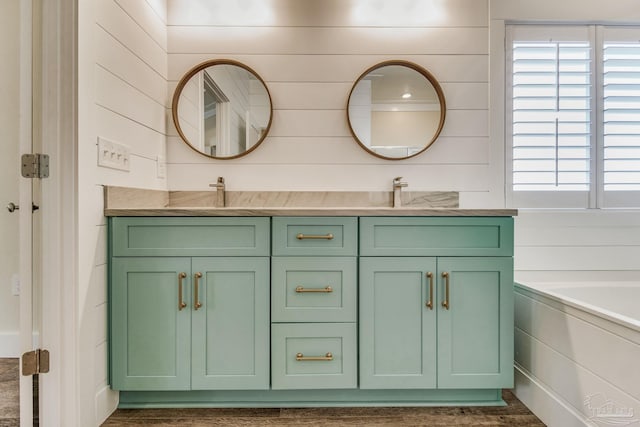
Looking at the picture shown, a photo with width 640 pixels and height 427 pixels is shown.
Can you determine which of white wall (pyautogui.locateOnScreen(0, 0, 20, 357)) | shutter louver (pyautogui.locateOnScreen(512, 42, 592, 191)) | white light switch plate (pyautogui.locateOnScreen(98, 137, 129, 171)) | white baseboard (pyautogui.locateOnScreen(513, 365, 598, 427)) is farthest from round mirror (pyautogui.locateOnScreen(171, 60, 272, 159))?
white baseboard (pyautogui.locateOnScreen(513, 365, 598, 427))

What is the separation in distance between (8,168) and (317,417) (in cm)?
226

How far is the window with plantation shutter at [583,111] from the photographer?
209 cm

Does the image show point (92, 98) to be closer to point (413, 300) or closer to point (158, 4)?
point (158, 4)

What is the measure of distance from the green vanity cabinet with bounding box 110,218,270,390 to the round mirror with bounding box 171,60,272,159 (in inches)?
27.5

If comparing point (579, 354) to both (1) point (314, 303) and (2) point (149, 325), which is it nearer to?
(1) point (314, 303)

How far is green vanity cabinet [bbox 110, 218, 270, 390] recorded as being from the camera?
1536mm

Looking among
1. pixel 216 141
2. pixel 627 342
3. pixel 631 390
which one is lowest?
pixel 631 390

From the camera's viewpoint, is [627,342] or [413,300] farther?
[413,300]

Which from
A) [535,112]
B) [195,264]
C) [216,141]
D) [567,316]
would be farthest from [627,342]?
[216,141]

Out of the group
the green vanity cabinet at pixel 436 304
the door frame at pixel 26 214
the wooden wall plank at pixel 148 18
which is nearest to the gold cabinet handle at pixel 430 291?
the green vanity cabinet at pixel 436 304

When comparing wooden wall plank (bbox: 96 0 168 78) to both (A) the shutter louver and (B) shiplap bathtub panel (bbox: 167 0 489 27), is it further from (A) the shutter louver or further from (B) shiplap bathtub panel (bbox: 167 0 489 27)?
(A) the shutter louver

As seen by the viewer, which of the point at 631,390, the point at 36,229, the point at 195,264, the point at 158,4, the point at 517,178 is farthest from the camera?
the point at 517,178

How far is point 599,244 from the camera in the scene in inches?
82.5

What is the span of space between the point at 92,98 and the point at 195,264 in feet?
2.65
